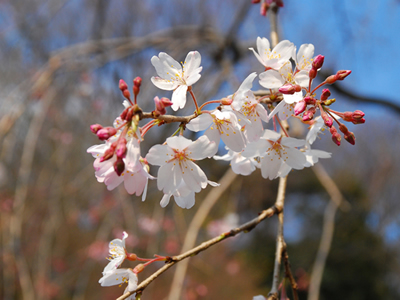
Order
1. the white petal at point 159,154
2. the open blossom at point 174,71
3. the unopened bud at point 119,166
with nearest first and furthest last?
the unopened bud at point 119,166
the white petal at point 159,154
the open blossom at point 174,71

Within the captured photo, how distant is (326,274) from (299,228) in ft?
6.81

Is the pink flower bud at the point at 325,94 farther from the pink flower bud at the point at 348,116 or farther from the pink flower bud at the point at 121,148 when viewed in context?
the pink flower bud at the point at 121,148

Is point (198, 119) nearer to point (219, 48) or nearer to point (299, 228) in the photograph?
point (219, 48)

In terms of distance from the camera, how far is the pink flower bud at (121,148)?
0.49 m

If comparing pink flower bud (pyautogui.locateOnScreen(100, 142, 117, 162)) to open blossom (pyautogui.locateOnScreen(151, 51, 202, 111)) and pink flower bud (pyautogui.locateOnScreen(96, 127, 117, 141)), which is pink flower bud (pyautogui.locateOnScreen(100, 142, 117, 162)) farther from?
open blossom (pyautogui.locateOnScreen(151, 51, 202, 111))

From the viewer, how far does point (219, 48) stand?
303cm

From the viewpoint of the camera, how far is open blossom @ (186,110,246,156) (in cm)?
60

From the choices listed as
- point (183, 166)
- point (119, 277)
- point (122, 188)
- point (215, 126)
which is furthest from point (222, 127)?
point (122, 188)

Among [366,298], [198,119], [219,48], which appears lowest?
[366,298]

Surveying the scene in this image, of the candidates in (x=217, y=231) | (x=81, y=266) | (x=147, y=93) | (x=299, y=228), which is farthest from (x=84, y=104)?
(x=299, y=228)

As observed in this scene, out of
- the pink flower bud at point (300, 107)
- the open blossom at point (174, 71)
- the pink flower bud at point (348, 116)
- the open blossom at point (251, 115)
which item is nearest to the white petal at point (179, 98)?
the open blossom at point (174, 71)

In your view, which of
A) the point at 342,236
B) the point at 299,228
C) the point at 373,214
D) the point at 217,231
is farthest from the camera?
the point at 299,228

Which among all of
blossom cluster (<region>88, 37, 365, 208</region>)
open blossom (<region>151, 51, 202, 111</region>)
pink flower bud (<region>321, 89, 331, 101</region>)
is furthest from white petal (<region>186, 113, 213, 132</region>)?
pink flower bud (<region>321, 89, 331, 101</region>)

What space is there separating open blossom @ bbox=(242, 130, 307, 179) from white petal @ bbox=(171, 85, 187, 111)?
0.60 ft
